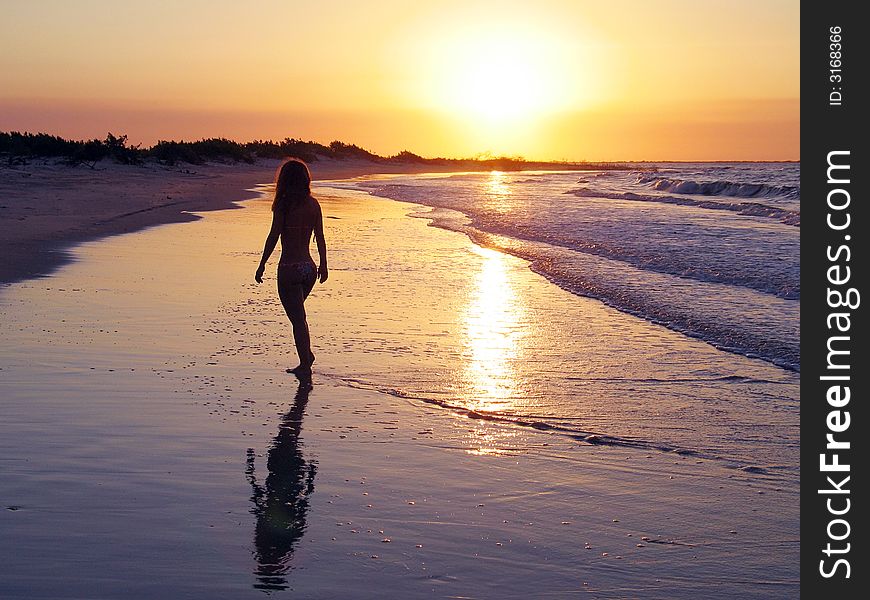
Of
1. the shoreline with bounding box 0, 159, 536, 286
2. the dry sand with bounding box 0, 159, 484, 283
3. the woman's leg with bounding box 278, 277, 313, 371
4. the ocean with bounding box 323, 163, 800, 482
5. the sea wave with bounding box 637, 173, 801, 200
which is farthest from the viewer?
the sea wave with bounding box 637, 173, 801, 200

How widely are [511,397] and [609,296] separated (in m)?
5.16

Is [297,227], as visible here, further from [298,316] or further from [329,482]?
[329,482]

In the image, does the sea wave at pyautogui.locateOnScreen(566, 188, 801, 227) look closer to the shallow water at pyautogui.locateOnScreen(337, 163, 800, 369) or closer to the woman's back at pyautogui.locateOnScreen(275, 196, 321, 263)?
the shallow water at pyautogui.locateOnScreen(337, 163, 800, 369)

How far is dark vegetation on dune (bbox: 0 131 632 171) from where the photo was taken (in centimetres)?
3984

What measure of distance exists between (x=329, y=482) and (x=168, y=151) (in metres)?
49.8

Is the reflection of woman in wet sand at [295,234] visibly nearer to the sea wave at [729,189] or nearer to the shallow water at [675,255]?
the shallow water at [675,255]

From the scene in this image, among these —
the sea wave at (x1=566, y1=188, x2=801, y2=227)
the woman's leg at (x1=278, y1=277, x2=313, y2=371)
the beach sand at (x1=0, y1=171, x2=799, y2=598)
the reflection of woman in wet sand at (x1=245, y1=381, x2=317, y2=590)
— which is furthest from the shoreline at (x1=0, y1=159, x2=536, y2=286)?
the sea wave at (x1=566, y1=188, x2=801, y2=227)

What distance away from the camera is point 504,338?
8953 millimetres

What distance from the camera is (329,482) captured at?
4.91 meters

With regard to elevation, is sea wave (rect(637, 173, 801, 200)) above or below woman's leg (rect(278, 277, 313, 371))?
above

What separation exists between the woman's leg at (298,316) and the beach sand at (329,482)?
184 mm

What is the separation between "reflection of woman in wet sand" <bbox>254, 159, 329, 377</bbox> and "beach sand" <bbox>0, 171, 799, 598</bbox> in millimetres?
588

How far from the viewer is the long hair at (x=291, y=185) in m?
7.86
